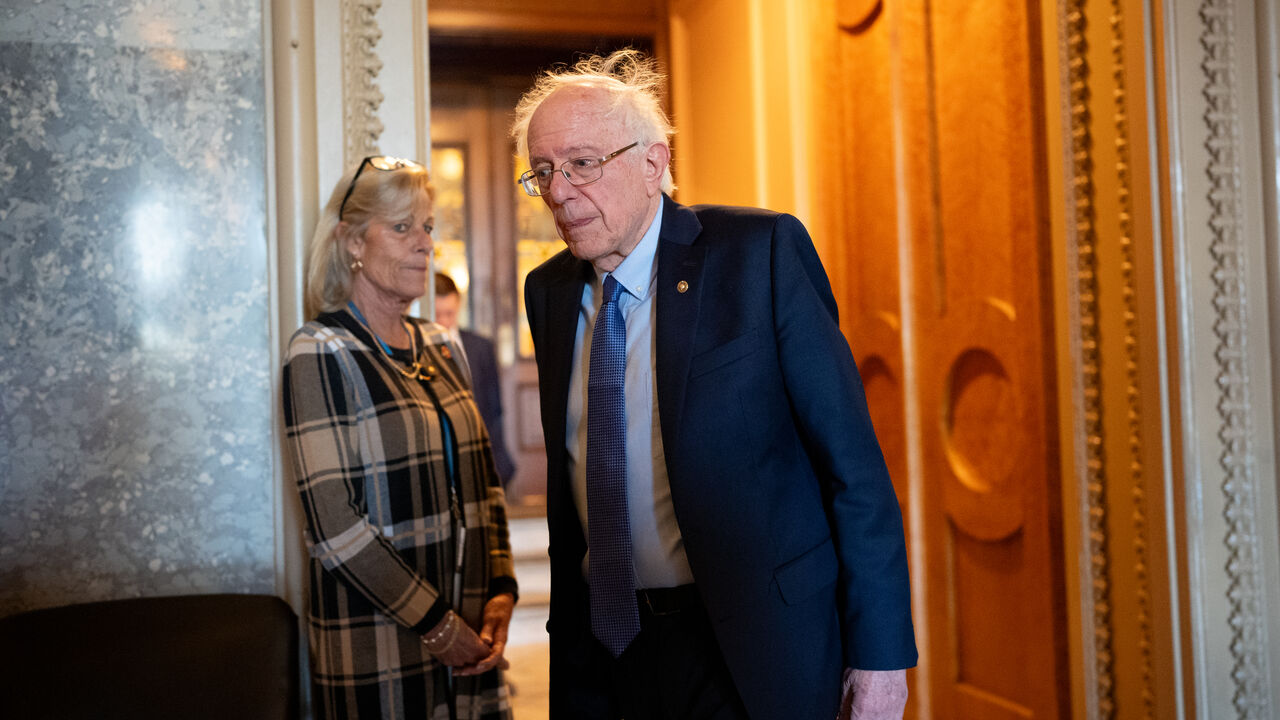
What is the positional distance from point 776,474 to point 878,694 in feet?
1.15

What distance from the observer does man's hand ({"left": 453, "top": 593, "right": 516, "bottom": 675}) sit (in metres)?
1.98

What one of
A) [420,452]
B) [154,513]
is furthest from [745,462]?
[154,513]

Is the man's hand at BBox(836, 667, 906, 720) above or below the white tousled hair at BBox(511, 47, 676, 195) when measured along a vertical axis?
below

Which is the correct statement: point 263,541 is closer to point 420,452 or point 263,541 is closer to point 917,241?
point 420,452

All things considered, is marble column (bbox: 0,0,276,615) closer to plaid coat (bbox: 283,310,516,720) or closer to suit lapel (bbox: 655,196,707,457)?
plaid coat (bbox: 283,310,516,720)

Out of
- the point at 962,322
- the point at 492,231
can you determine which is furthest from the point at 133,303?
the point at 492,231

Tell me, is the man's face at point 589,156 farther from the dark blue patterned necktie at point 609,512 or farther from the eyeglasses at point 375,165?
the eyeglasses at point 375,165

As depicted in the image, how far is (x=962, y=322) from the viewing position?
3117 millimetres

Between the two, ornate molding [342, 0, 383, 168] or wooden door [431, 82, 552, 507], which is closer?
ornate molding [342, 0, 383, 168]

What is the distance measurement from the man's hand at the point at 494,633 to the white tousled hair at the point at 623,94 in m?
0.95

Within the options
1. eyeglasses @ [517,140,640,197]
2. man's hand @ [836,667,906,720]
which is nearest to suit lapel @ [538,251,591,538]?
eyeglasses @ [517,140,640,197]

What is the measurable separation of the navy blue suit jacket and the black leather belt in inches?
2.7

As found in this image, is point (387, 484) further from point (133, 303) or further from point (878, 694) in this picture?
point (878, 694)

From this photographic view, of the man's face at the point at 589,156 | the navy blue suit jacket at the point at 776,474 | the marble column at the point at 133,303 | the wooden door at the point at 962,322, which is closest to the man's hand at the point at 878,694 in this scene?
the navy blue suit jacket at the point at 776,474
